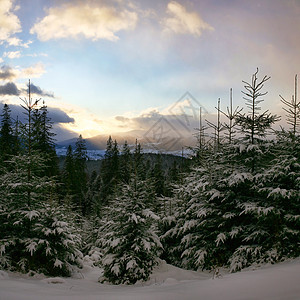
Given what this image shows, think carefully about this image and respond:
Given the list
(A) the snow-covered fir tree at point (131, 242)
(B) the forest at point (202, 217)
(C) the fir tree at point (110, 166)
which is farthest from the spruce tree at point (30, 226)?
(C) the fir tree at point (110, 166)

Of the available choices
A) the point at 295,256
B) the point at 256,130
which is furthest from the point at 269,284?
the point at 256,130

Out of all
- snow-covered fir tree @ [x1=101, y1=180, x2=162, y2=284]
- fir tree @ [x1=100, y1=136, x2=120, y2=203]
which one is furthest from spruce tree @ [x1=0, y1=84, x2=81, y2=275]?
fir tree @ [x1=100, y1=136, x2=120, y2=203]

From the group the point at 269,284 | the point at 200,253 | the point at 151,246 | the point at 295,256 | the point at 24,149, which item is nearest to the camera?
the point at 269,284

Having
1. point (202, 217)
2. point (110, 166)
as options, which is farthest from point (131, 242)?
point (110, 166)

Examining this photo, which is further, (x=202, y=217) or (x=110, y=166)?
(x=110, y=166)

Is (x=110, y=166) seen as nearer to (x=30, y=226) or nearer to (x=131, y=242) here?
(x=30, y=226)

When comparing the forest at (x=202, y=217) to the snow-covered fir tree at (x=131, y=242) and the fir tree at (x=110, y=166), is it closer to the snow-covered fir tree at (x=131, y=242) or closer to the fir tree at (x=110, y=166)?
the snow-covered fir tree at (x=131, y=242)

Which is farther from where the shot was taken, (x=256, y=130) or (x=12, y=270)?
(x=256, y=130)

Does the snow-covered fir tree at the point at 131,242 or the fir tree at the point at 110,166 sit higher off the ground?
the fir tree at the point at 110,166

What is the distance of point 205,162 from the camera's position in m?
12.3

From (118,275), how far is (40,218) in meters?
4.54

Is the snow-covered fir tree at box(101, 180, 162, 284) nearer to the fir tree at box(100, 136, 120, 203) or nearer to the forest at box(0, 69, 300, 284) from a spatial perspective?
the forest at box(0, 69, 300, 284)

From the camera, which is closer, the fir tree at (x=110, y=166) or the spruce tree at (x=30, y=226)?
the spruce tree at (x=30, y=226)

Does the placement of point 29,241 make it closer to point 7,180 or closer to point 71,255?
point 71,255
